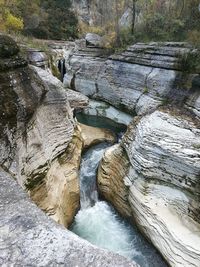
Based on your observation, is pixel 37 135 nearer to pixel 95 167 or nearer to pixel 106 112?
pixel 95 167

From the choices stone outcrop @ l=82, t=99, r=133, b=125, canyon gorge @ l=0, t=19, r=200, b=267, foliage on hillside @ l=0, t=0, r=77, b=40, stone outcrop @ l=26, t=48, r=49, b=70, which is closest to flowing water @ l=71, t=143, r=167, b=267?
canyon gorge @ l=0, t=19, r=200, b=267

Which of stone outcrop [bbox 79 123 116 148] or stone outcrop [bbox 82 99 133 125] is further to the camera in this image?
stone outcrop [bbox 82 99 133 125]

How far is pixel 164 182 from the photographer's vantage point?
705cm

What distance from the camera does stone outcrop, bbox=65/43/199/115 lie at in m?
9.95

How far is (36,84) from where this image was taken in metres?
6.46

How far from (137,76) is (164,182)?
6.23m

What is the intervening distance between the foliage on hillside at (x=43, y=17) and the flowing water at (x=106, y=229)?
49.8 ft

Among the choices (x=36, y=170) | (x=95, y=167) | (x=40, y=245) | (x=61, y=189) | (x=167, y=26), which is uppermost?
→ (x=167, y=26)

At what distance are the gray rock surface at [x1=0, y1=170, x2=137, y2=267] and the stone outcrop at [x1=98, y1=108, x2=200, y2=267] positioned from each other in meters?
4.00

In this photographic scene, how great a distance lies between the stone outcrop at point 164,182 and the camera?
246 inches

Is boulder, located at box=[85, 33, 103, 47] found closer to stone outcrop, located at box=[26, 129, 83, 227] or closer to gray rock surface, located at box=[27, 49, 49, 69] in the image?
gray rock surface, located at box=[27, 49, 49, 69]

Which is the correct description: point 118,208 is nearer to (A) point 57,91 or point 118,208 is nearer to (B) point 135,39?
(A) point 57,91

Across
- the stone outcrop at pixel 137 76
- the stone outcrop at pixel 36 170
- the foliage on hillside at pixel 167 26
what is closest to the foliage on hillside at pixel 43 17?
the stone outcrop at pixel 137 76

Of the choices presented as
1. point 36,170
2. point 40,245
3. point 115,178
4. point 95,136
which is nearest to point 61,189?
point 36,170
